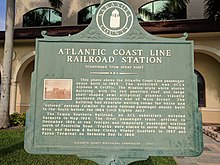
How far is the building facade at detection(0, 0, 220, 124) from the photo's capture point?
38.1ft

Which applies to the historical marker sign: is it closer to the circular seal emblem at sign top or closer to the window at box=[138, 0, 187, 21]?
the circular seal emblem at sign top

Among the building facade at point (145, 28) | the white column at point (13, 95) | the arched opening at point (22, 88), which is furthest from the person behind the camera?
the arched opening at point (22, 88)

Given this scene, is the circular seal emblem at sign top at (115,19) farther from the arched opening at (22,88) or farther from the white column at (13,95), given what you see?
the white column at (13,95)

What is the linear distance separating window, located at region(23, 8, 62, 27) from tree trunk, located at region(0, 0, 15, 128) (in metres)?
→ 5.97

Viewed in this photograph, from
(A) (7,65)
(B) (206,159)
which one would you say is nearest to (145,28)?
(A) (7,65)

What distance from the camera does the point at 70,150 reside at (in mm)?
2855

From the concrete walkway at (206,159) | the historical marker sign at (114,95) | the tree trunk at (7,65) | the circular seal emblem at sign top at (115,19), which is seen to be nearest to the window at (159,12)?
the tree trunk at (7,65)

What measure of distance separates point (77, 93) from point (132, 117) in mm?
750

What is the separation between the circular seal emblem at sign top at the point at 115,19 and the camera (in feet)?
10.1

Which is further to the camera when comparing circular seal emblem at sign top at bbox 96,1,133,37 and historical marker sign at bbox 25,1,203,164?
circular seal emblem at sign top at bbox 96,1,133,37

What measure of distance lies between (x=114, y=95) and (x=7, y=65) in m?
9.03

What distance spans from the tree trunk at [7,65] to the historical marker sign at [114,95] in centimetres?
840

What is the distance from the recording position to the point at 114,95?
3002 millimetres

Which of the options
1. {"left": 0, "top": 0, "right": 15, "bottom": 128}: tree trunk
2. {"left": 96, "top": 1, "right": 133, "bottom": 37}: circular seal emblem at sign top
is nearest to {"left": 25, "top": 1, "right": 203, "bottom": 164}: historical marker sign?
{"left": 96, "top": 1, "right": 133, "bottom": 37}: circular seal emblem at sign top
